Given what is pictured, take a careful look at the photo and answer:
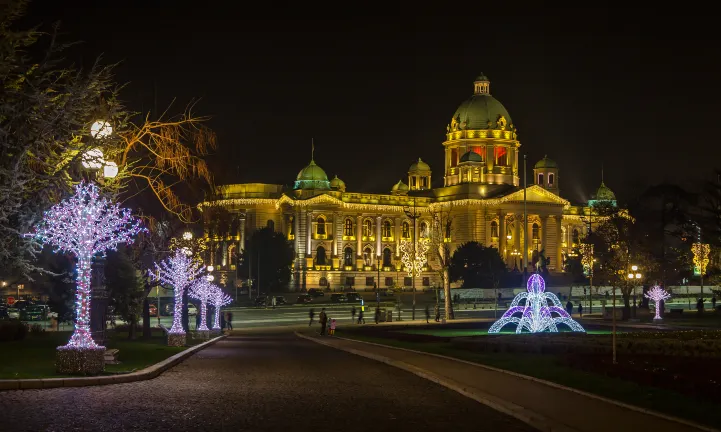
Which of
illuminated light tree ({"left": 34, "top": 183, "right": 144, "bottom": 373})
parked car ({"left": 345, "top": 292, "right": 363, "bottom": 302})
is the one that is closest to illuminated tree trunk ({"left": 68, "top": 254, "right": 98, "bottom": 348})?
illuminated light tree ({"left": 34, "top": 183, "right": 144, "bottom": 373})

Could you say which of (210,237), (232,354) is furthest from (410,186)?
(232,354)

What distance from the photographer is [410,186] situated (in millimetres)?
178000

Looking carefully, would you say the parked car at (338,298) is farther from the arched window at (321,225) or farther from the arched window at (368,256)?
the arched window at (368,256)

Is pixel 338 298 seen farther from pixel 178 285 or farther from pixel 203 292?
pixel 178 285

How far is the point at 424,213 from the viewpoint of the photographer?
16288 centimetres

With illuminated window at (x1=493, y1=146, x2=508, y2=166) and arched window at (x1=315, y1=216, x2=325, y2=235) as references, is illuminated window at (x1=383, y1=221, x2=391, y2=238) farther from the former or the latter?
illuminated window at (x1=493, y1=146, x2=508, y2=166)

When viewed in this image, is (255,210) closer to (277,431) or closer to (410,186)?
(410,186)

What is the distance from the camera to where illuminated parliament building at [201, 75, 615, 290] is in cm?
15062

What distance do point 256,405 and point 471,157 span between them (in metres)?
137

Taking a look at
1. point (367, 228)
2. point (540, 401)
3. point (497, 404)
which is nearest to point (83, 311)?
point (497, 404)

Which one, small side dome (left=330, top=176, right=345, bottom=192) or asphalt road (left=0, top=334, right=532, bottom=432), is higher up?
small side dome (left=330, top=176, right=345, bottom=192)

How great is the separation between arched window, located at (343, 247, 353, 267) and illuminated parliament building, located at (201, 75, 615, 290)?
0.51ft

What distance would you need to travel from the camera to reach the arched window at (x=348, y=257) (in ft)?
510

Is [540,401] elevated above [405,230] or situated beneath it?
situated beneath
